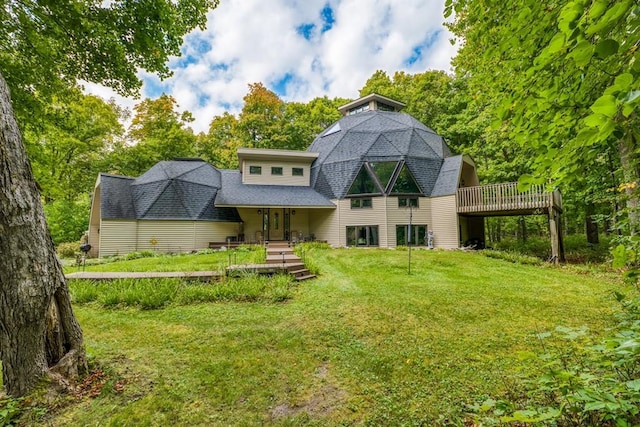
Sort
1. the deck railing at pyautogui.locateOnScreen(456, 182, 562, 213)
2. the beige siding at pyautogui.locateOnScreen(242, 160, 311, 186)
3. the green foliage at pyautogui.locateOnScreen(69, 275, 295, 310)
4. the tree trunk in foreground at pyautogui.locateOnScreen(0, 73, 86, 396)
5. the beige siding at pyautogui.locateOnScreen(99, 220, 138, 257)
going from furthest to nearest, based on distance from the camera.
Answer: the beige siding at pyautogui.locateOnScreen(242, 160, 311, 186), the beige siding at pyautogui.locateOnScreen(99, 220, 138, 257), the deck railing at pyautogui.locateOnScreen(456, 182, 562, 213), the green foliage at pyautogui.locateOnScreen(69, 275, 295, 310), the tree trunk in foreground at pyautogui.locateOnScreen(0, 73, 86, 396)

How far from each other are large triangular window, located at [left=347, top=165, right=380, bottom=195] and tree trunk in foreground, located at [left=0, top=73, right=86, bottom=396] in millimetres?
14876

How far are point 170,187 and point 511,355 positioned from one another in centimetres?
1818

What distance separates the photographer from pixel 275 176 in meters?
19.0

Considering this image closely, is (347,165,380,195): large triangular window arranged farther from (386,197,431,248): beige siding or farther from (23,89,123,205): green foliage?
(23,89,123,205): green foliage

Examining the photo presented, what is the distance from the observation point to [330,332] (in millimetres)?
4949

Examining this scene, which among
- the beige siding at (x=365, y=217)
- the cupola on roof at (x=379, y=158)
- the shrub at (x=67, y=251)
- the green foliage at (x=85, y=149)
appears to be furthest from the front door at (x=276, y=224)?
the green foliage at (x=85, y=149)

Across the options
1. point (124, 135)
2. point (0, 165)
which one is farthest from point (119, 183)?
point (0, 165)

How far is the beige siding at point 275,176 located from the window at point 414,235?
7.49 metres

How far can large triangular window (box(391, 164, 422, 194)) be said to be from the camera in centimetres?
1628

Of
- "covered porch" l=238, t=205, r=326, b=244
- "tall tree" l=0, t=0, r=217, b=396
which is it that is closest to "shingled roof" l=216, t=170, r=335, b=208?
"covered porch" l=238, t=205, r=326, b=244

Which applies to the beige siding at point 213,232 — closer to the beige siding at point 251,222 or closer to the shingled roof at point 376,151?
the beige siding at point 251,222

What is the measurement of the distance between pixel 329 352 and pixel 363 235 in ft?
41.5

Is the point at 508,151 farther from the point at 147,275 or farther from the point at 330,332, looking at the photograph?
the point at 147,275

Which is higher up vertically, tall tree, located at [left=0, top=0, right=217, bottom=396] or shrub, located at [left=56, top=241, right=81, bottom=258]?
tall tree, located at [left=0, top=0, right=217, bottom=396]
